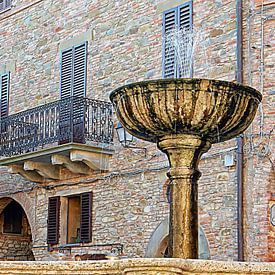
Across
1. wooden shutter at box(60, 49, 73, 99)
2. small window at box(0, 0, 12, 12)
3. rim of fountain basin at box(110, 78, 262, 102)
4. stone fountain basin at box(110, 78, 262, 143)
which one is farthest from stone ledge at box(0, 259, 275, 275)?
small window at box(0, 0, 12, 12)

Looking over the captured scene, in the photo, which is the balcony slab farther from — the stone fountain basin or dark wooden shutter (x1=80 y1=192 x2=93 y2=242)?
the stone fountain basin

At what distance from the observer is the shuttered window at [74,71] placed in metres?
16.8

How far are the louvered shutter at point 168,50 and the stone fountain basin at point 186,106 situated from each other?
5877 mm

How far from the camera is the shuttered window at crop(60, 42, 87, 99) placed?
16828 mm

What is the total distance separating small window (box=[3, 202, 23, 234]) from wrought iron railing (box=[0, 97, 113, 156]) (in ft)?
10.6

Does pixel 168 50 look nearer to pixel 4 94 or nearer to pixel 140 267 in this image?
pixel 4 94

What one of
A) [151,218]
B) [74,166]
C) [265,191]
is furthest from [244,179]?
[74,166]

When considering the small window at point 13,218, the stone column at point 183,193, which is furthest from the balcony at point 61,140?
the stone column at point 183,193

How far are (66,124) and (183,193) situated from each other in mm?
7199

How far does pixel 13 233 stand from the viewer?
19641 millimetres

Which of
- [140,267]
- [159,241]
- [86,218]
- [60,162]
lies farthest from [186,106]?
[86,218]

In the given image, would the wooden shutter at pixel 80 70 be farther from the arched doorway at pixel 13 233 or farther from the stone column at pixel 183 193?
the stone column at pixel 183 193

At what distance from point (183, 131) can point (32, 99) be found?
9.75 meters

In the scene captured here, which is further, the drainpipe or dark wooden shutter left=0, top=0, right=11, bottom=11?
dark wooden shutter left=0, top=0, right=11, bottom=11
